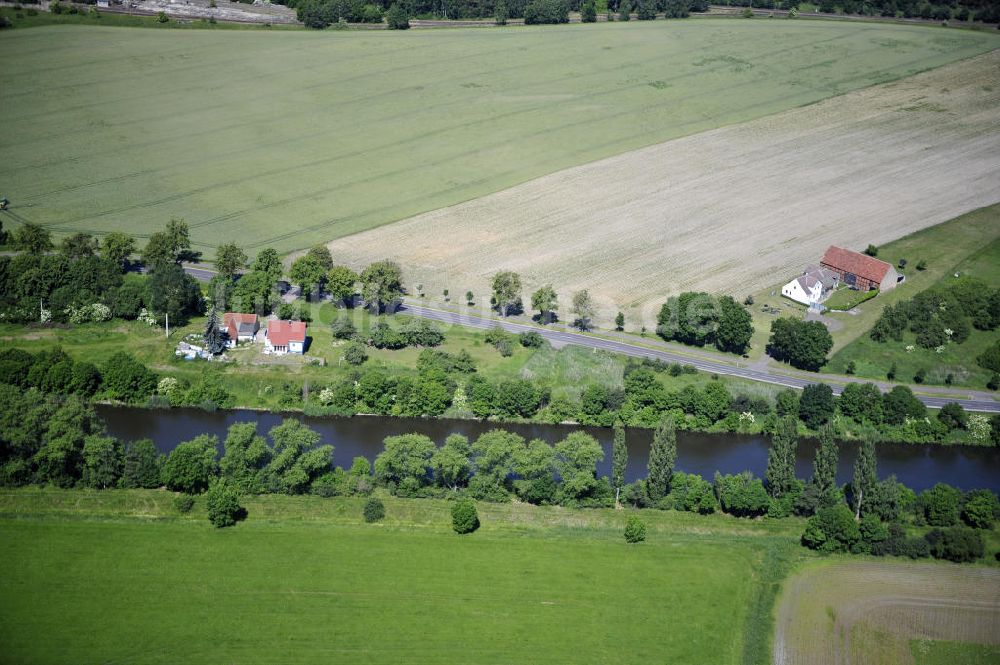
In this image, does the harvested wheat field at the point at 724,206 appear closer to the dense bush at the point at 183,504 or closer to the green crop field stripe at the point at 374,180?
the green crop field stripe at the point at 374,180

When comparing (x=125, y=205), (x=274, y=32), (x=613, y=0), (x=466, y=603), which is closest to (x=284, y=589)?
(x=466, y=603)

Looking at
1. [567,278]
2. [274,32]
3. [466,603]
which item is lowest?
[466,603]

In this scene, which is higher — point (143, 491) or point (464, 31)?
point (464, 31)

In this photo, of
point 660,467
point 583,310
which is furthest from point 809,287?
point 660,467

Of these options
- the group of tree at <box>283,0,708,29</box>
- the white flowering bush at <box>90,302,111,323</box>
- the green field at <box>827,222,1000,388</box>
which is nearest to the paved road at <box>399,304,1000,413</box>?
the green field at <box>827,222,1000,388</box>

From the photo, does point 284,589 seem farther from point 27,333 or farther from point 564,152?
point 564,152

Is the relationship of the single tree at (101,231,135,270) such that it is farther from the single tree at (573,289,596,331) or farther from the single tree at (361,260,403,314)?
the single tree at (573,289,596,331)

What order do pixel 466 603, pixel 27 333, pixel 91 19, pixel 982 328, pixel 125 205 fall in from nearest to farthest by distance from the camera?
1. pixel 466 603
2. pixel 27 333
3. pixel 982 328
4. pixel 125 205
5. pixel 91 19
